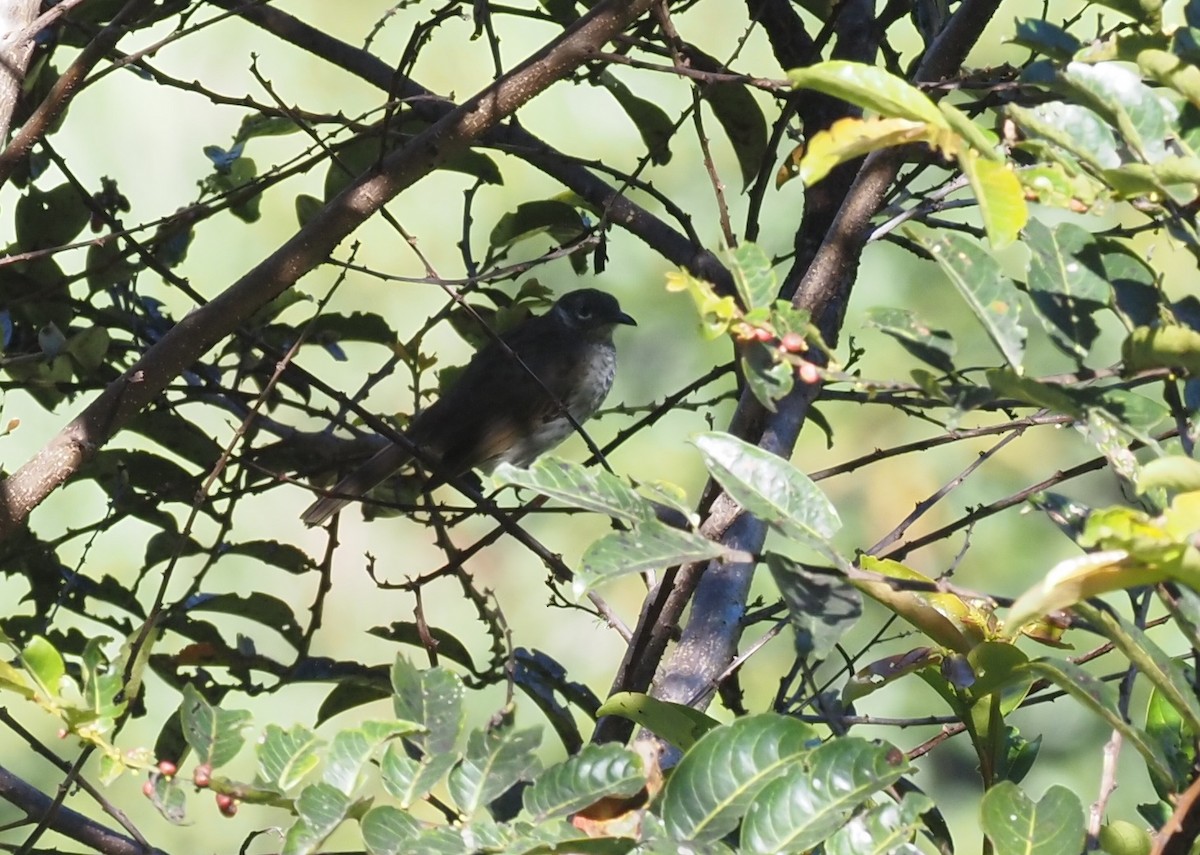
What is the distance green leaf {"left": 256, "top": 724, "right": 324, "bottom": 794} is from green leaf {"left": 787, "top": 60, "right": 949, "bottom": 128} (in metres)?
0.70

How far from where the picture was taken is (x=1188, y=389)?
1.27 meters

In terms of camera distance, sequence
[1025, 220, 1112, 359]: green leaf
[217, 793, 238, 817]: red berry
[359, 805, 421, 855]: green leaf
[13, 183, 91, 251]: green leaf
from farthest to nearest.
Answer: [13, 183, 91, 251]: green leaf → [217, 793, 238, 817]: red berry → [1025, 220, 1112, 359]: green leaf → [359, 805, 421, 855]: green leaf

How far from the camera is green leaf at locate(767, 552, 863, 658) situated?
1134 millimetres

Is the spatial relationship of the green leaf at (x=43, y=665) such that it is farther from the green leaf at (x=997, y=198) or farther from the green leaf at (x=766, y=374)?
the green leaf at (x=997, y=198)

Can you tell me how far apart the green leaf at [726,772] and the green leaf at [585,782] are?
0.04m

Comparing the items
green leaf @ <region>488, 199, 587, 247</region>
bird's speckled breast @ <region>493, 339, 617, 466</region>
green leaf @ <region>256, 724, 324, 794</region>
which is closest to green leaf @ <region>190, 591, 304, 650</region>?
green leaf @ <region>488, 199, 587, 247</region>

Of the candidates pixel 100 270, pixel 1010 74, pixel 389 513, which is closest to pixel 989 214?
pixel 1010 74

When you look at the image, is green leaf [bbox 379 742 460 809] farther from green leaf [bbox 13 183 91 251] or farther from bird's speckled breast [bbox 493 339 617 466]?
bird's speckled breast [bbox 493 339 617 466]

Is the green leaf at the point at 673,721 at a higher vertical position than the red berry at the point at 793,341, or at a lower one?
lower

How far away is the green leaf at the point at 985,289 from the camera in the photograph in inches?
42.8

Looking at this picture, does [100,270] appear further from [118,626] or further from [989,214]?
[989,214]

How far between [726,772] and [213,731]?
0.48 meters

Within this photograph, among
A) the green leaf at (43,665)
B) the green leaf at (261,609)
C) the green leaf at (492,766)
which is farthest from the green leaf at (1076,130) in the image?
the green leaf at (261,609)

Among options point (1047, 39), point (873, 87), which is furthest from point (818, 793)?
point (1047, 39)
